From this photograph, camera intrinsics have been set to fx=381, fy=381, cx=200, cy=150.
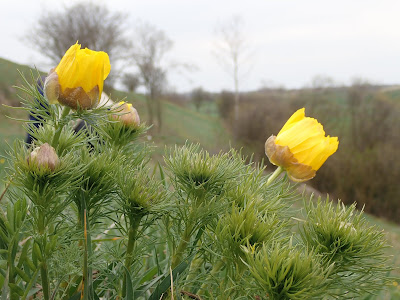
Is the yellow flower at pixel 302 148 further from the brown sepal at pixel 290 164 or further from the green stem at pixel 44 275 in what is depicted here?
the green stem at pixel 44 275

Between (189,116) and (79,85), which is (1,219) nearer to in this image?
(79,85)

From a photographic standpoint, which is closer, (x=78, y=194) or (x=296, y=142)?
(x=78, y=194)

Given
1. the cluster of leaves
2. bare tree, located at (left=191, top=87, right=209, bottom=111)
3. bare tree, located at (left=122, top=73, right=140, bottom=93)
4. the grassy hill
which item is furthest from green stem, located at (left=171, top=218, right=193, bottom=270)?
bare tree, located at (left=191, top=87, right=209, bottom=111)

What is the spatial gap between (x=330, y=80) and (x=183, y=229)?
93.1 ft

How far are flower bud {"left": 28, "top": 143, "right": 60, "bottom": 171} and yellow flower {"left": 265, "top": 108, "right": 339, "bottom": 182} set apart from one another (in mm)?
448

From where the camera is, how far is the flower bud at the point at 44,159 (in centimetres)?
51

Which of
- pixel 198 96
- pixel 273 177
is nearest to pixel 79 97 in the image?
pixel 273 177

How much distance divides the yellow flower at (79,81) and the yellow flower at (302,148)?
39 cm

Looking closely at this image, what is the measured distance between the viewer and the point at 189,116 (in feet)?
114

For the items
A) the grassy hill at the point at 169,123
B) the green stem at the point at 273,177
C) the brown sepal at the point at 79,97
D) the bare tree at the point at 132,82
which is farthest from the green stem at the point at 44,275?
the bare tree at the point at 132,82

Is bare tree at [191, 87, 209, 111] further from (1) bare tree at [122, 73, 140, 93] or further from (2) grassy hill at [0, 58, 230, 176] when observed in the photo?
(1) bare tree at [122, 73, 140, 93]

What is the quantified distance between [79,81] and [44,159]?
0.13 meters

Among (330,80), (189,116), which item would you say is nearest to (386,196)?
(330,80)

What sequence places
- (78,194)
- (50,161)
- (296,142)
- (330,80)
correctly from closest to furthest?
1. (50,161)
2. (78,194)
3. (296,142)
4. (330,80)
